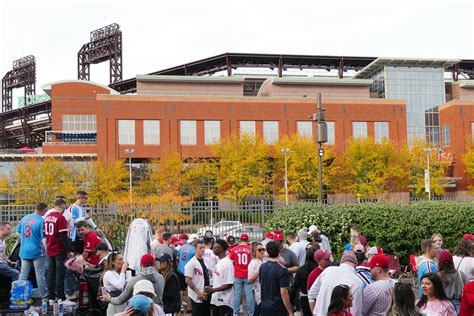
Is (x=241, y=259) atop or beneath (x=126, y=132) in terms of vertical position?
beneath

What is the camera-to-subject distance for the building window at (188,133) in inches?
2495

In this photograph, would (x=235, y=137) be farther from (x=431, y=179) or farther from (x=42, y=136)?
(x=42, y=136)

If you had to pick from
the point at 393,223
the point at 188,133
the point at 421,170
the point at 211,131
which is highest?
the point at 211,131

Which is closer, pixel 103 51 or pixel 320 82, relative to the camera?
pixel 320 82

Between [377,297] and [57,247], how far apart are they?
6.58 metres

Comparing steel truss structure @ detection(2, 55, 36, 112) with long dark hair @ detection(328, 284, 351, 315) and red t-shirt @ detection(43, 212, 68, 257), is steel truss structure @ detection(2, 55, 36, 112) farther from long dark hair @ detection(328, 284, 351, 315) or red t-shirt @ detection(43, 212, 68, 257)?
long dark hair @ detection(328, 284, 351, 315)

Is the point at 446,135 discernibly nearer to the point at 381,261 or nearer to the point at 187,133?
the point at 187,133

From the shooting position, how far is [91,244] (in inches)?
443

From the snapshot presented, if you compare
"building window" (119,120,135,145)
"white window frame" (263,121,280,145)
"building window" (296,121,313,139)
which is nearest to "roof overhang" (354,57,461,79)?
"building window" (296,121,313,139)

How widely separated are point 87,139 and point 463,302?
216ft

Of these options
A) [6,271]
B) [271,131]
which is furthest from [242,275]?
[271,131]

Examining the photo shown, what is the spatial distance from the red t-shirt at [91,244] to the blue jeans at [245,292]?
Answer: 110 inches

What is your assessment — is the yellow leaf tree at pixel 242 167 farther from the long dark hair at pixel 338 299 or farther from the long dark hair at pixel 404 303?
the long dark hair at pixel 404 303

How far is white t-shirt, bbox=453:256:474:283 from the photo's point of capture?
8805 mm
